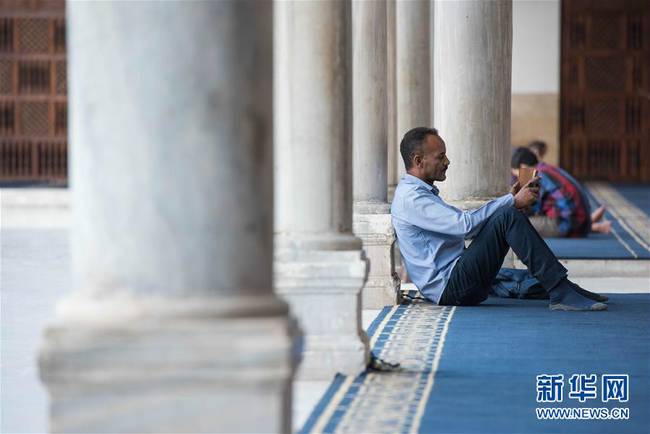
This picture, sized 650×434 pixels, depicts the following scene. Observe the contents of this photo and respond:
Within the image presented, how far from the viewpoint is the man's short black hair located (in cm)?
1042

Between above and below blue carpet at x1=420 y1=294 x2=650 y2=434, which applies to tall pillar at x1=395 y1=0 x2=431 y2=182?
above

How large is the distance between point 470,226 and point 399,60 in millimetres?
4456

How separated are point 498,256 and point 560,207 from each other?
15.9 ft

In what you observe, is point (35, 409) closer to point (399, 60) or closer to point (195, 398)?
point (195, 398)

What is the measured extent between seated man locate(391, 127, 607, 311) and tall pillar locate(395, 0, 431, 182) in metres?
3.75

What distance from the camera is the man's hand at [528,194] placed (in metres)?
6.44

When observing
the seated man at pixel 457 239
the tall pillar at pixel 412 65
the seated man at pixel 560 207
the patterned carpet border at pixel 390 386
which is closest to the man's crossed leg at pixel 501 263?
the seated man at pixel 457 239

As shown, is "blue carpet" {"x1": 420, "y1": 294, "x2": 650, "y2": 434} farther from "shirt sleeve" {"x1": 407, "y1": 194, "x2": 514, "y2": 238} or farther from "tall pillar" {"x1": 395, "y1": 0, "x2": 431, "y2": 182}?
"tall pillar" {"x1": 395, "y1": 0, "x2": 431, "y2": 182}

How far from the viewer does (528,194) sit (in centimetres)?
644

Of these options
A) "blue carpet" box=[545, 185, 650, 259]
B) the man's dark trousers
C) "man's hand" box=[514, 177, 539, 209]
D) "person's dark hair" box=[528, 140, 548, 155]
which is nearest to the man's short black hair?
"blue carpet" box=[545, 185, 650, 259]

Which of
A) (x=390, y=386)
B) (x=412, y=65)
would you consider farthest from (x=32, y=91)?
(x=390, y=386)

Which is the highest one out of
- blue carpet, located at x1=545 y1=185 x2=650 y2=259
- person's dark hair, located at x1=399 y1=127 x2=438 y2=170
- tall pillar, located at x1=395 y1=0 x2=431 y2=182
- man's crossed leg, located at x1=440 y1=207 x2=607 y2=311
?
tall pillar, located at x1=395 y1=0 x2=431 y2=182

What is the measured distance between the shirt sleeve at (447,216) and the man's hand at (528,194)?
62 mm

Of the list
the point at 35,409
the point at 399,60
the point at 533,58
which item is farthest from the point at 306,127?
the point at 533,58
